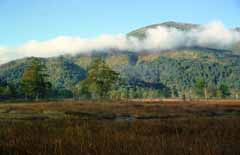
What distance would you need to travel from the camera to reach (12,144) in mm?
6539

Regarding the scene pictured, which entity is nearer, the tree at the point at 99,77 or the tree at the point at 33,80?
the tree at the point at 33,80

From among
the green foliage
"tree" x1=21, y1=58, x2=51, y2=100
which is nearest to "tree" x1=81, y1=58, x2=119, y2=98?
the green foliage

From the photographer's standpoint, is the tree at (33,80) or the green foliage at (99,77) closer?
the tree at (33,80)

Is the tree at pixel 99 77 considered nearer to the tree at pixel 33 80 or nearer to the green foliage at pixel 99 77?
the green foliage at pixel 99 77

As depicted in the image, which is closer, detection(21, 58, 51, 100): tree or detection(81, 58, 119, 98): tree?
detection(21, 58, 51, 100): tree

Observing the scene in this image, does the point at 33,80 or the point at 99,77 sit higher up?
the point at 99,77

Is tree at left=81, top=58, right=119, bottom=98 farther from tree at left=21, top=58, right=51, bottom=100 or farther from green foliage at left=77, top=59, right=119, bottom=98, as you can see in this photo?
tree at left=21, top=58, right=51, bottom=100

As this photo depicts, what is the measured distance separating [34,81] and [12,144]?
211 feet

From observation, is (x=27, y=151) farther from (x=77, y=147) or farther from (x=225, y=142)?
(x=225, y=142)

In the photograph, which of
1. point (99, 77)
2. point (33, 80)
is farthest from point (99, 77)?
point (33, 80)

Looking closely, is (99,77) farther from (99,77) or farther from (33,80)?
(33,80)

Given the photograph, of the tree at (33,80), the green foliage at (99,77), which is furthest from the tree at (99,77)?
the tree at (33,80)

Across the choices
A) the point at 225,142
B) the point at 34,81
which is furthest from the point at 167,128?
the point at 34,81

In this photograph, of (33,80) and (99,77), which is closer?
(33,80)
